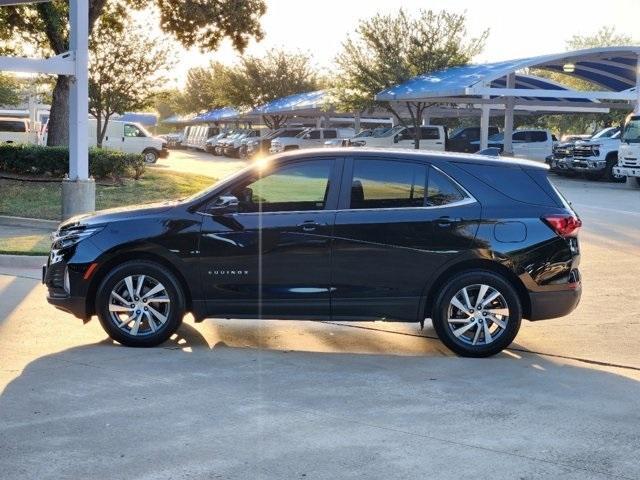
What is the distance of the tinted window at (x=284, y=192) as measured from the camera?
729 centimetres

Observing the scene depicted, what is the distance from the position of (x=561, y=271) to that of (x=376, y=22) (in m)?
38.2

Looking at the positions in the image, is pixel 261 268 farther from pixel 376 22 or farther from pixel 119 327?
pixel 376 22

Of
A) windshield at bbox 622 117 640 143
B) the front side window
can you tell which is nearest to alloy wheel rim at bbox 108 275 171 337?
windshield at bbox 622 117 640 143

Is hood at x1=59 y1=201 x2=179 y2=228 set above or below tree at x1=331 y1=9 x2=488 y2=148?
below

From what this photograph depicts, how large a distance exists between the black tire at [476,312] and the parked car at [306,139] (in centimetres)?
3981

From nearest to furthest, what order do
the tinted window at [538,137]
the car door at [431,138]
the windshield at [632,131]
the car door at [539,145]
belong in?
1. the windshield at [632,131]
2. the car door at [431,138]
3. the car door at [539,145]
4. the tinted window at [538,137]

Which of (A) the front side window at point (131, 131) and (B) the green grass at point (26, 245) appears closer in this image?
(B) the green grass at point (26, 245)

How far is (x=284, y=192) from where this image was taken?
24.3 ft

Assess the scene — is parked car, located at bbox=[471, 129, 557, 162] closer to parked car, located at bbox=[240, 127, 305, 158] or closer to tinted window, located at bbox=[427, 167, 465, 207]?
parked car, located at bbox=[240, 127, 305, 158]

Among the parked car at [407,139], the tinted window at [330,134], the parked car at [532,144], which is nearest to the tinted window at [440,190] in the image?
the parked car at [407,139]

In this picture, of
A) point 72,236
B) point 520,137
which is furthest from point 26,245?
point 520,137

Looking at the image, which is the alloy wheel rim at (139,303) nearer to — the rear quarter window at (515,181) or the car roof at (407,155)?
the car roof at (407,155)

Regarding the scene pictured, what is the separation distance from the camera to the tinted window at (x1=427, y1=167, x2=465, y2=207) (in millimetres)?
7250

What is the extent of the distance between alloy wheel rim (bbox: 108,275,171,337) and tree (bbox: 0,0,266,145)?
1758 cm
